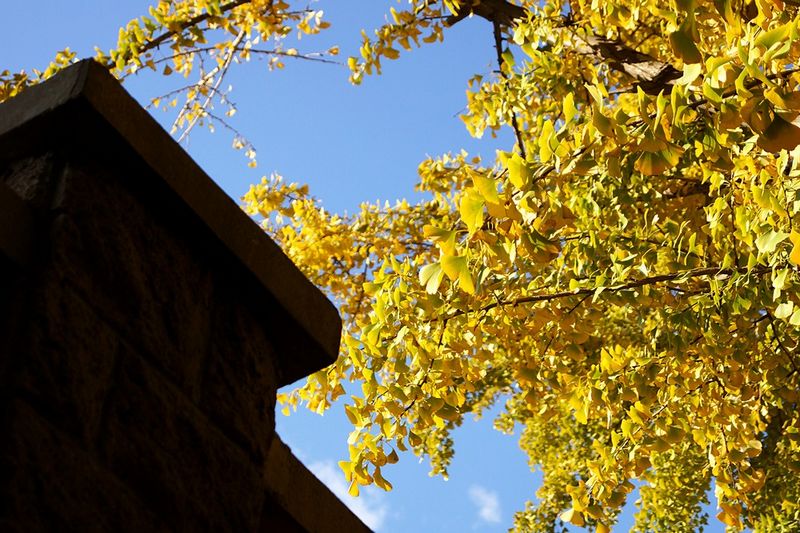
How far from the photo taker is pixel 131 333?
1.43 meters

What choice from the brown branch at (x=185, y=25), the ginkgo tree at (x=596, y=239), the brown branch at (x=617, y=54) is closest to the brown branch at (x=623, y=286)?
the ginkgo tree at (x=596, y=239)

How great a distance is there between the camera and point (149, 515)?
1.35m

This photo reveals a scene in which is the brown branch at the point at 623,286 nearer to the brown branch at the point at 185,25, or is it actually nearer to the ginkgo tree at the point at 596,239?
the ginkgo tree at the point at 596,239

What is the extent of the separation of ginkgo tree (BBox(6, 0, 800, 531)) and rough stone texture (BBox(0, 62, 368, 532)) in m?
0.83

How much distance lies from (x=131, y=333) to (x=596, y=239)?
9.34 feet

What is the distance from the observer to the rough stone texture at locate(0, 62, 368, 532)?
4.10 feet

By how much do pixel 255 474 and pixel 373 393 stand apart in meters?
1.93

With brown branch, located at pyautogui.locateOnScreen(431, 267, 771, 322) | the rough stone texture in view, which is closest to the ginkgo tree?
brown branch, located at pyautogui.locateOnScreen(431, 267, 771, 322)

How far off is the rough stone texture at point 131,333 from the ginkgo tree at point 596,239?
0.83 m

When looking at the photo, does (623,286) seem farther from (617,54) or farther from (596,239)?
(617,54)

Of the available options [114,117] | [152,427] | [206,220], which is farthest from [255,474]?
[114,117]

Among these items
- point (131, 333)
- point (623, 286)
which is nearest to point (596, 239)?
point (623, 286)

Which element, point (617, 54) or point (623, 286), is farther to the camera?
point (617, 54)

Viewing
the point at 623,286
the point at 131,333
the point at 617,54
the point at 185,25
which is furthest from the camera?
the point at 185,25
